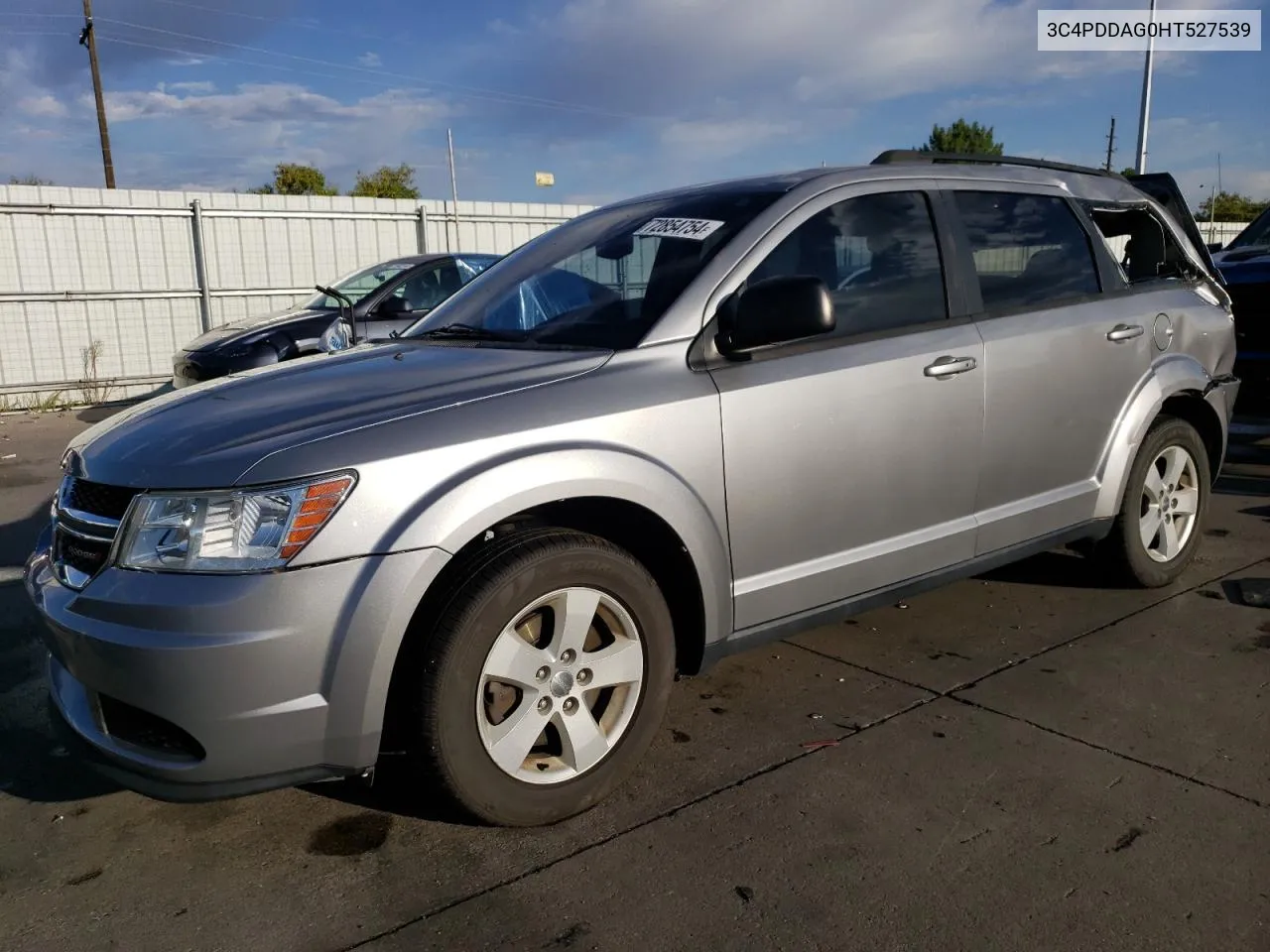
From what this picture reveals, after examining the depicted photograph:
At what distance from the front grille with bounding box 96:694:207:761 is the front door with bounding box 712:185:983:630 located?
5.02ft

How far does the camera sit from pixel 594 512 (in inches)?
114

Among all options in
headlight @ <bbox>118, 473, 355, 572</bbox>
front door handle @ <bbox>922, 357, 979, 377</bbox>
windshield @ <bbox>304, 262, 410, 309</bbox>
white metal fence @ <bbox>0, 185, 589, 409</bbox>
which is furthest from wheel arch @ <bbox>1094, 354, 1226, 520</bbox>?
white metal fence @ <bbox>0, 185, 589, 409</bbox>

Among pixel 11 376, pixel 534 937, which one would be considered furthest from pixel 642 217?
pixel 11 376

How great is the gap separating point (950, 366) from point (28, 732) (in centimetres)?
336

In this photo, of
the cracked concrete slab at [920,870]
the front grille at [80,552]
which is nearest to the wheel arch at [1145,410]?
the cracked concrete slab at [920,870]

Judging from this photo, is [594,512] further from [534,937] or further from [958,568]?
[958,568]

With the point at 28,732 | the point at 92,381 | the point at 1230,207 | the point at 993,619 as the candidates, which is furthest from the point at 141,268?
the point at 1230,207

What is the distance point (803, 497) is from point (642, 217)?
1.22m

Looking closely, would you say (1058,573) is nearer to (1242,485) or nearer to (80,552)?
(1242,485)

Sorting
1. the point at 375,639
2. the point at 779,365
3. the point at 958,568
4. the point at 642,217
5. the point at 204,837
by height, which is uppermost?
the point at 642,217

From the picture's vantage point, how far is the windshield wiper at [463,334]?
135 inches

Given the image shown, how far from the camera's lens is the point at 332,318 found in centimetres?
983

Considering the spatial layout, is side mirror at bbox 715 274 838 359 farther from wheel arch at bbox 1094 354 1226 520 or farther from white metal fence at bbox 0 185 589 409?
white metal fence at bbox 0 185 589 409

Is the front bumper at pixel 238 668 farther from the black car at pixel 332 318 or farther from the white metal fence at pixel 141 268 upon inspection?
the white metal fence at pixel 141 268
